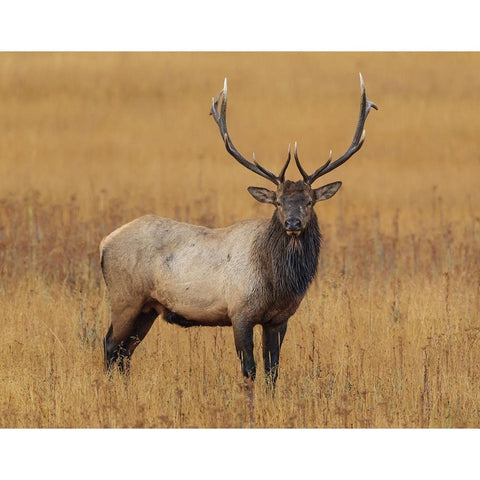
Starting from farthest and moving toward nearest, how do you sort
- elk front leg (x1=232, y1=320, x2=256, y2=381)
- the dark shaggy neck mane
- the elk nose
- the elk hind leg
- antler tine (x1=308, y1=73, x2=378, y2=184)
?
1. the elk hind leg
2. antler tine (x1=308, y1=73, x2=378, y2=184)
3. the dark shaggy neck mane
4. elk front leg (x1=232, y1=320, x2=256, y2=381)
5. the elk nose

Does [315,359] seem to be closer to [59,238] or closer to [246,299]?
[246,299]

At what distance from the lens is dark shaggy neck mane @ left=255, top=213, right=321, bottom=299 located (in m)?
9.25

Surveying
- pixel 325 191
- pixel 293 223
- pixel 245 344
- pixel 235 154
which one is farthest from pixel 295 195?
pixel 245 344

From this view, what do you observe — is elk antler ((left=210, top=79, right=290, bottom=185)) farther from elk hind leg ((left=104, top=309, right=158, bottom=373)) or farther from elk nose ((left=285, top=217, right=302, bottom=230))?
elk hind leg ((left=104, top=309, right=158, bottom=373))

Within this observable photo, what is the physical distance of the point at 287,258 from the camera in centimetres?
931

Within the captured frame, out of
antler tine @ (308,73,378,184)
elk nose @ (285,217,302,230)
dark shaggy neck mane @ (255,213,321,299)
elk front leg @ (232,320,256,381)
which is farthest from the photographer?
antler tine @ (308,73,378,184)

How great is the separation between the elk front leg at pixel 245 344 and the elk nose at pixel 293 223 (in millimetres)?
887

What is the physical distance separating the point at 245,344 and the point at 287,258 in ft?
2.56

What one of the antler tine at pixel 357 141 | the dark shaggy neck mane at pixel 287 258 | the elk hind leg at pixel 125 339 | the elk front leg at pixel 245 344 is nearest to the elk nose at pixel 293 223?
the dark shaggy neck mane at pixel 287 258

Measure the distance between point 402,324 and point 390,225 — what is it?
352cm

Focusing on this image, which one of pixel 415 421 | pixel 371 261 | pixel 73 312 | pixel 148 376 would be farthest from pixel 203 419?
pixel 371 261

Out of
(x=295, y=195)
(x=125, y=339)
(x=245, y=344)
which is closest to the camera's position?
(x=295, y=195)

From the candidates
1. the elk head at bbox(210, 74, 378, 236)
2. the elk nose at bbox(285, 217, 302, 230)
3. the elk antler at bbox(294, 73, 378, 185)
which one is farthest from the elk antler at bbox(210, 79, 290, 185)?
the elk nose at bbox(285, 217, 302, 230)

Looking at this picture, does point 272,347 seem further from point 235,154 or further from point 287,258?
point 235,154
